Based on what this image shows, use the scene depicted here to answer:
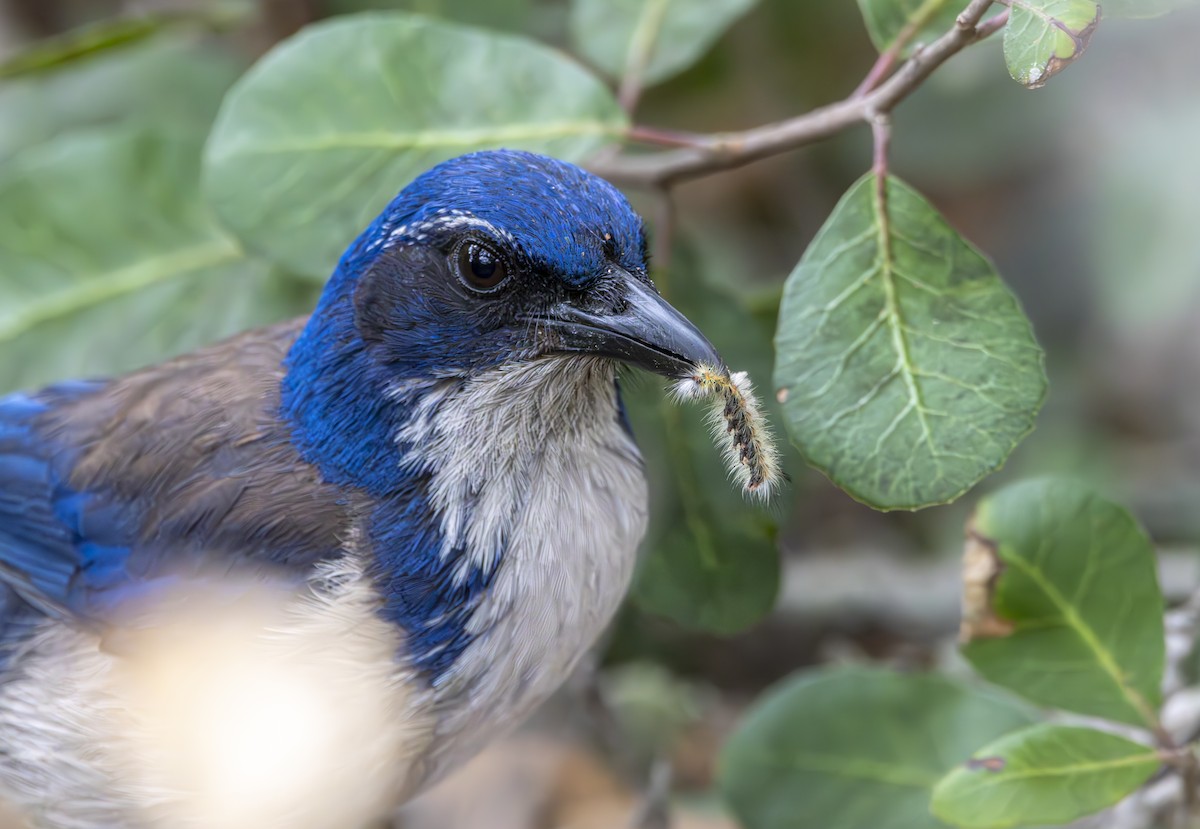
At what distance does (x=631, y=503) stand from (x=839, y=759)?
3.00 feet

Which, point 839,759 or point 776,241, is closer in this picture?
point 839,759

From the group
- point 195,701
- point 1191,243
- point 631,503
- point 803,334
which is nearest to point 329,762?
point 195,701

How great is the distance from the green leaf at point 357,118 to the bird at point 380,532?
460 mm

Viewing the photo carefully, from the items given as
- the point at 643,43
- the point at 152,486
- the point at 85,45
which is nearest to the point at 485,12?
the point at 643,43

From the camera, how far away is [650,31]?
349 cm

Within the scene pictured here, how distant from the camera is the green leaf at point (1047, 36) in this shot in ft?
6.97

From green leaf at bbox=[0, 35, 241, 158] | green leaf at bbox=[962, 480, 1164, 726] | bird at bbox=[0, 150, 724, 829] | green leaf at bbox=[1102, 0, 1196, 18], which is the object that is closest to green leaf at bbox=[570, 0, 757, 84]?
bird at bbox=[0, 150, 724, 829]

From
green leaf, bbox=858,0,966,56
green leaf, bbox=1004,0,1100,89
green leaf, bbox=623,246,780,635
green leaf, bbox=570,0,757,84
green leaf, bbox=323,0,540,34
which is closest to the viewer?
green leaf, bbox=1004,0,1100,89

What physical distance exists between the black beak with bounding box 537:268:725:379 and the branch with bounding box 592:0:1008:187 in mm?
569

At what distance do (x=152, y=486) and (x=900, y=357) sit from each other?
5.20 feet

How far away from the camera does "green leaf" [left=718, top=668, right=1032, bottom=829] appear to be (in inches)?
128

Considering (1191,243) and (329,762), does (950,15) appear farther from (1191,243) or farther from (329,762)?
(329,762)

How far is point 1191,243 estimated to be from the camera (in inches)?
159

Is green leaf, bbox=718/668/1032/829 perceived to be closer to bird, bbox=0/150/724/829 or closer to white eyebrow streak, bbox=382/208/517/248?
bird, bbox=0/150/724/829
